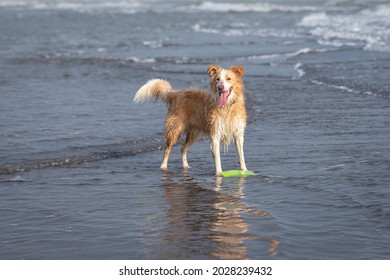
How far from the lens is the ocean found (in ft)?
24.0

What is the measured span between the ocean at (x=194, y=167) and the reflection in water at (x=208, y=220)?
0.02 m

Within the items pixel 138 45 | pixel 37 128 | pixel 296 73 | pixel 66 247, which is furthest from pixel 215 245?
pixel 138 45

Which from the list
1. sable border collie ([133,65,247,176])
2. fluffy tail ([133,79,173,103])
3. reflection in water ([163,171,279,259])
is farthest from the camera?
fluffy tail ([133,79,173,103])

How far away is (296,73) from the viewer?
19.6m

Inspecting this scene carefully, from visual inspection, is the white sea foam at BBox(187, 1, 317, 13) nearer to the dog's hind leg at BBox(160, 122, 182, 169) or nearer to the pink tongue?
the dog's hind leg at BBox(160, 122, 182, 169)

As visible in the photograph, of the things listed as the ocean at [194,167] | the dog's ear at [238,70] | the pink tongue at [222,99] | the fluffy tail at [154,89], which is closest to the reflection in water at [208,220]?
the ocean at [194,167]

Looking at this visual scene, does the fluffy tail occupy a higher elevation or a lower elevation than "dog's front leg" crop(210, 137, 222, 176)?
higher

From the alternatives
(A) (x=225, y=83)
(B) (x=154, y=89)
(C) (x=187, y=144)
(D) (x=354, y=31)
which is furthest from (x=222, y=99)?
(D) (x=354, y=31)

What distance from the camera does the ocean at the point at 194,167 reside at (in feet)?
24.0

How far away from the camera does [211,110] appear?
10.2 metres

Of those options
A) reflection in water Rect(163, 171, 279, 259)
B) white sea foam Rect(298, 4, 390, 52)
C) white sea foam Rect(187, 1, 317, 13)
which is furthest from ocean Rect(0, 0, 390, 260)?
white sea foam Rect(187, 1, 317, 13)

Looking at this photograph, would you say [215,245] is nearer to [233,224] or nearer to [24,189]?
[233,224]

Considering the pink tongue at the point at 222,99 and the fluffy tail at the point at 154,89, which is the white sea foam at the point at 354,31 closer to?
the fluffy tail at the point at 154,89

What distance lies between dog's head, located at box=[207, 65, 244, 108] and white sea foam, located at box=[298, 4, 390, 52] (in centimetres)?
1352
